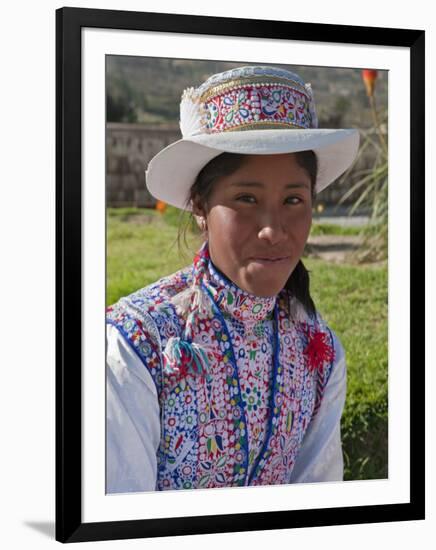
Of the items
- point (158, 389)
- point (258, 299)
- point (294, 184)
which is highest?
point (294, 184)

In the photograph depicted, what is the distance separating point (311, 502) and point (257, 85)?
154 cm

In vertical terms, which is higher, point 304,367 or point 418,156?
point 418,156

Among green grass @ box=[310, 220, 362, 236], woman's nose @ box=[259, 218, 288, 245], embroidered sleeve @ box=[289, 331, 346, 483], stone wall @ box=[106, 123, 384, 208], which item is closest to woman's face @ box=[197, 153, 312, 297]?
woman's nose @ box=[259, 218, 288, 245]

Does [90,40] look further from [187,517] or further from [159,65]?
[187,517]

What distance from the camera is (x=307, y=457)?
16.2ft

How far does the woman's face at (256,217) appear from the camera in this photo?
15.4ft

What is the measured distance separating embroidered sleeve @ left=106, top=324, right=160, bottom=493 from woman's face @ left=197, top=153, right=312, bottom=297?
476 mm

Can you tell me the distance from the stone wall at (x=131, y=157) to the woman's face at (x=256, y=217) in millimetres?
246

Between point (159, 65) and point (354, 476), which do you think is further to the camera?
point (354, 476)

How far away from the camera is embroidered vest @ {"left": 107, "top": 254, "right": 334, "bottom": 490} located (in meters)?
4.68

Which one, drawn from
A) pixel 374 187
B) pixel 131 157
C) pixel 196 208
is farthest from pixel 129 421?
pixel 374 187

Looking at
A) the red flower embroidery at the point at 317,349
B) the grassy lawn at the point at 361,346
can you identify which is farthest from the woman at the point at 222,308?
the grassy lawn at the point at 361,346

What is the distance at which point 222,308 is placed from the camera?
4758mm

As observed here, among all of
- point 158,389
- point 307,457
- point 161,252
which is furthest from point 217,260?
point 307,457
